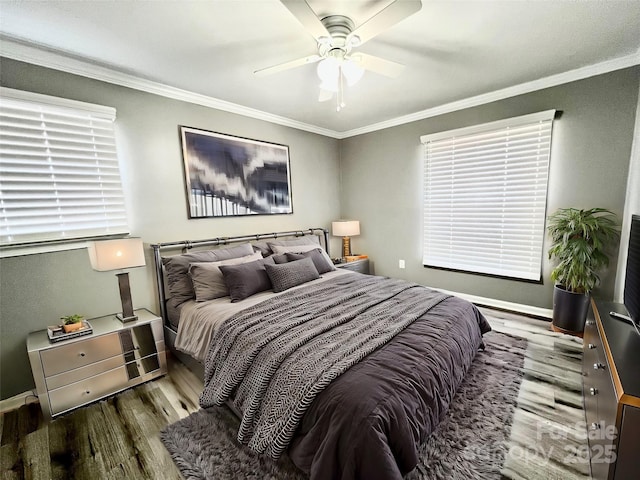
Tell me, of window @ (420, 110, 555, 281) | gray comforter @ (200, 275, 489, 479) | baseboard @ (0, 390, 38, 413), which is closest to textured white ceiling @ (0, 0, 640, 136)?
window @ (420, 110, 555, 281)

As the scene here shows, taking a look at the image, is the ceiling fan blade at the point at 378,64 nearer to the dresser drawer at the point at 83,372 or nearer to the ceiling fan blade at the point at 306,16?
the ceiling fan blade at the point at 306,16

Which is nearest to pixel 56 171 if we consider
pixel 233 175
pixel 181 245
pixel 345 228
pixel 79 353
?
pixel 181 245

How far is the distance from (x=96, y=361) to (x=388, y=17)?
2.98m

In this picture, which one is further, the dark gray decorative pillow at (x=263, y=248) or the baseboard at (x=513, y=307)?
the dark gray decorative pillow at (x=263, y=248)

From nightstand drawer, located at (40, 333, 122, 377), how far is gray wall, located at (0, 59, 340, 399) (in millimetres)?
430

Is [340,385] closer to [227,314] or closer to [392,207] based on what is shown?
[227,314]

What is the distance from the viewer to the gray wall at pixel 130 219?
2016mm

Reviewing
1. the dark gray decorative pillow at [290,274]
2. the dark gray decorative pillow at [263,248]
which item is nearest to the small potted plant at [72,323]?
the dark gray decorative pillow at [290,274]

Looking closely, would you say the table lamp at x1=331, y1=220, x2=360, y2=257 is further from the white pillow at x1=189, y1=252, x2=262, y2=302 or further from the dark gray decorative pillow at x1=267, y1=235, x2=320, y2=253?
the white pillow at x1=189, y1=252, x2=262, y2=302

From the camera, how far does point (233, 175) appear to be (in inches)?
128

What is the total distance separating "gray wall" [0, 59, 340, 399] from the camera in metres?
2.02

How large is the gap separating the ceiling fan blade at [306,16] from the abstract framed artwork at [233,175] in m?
1.85

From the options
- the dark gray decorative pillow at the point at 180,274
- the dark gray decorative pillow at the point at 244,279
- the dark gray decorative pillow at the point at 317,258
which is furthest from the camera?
the dark gray decorative pillow at the point at 317,258

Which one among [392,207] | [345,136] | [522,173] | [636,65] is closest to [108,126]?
[345,136]
